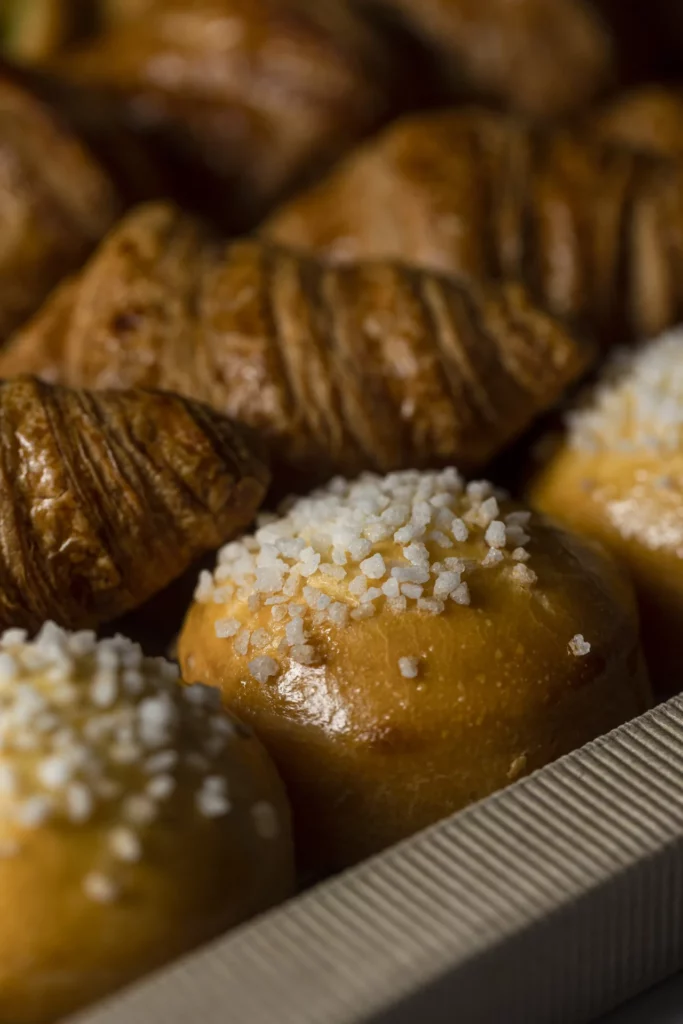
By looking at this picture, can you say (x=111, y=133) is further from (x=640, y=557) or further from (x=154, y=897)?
(x=154, y=897)

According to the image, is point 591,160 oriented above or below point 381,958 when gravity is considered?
above

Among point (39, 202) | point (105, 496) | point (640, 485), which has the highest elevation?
point (39, 202)

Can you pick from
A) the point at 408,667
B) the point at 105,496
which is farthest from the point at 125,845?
the point at 105,496

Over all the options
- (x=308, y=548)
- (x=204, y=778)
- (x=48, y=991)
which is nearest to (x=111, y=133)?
(x=308, y=548)

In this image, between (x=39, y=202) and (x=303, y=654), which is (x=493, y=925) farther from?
(x=39, y=202)

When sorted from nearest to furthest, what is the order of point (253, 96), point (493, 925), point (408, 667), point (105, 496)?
point (493, 925)
point (408, 667)
point (105, 496)
point (253, 96)

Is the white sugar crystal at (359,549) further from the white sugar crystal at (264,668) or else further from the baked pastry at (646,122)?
the baked pastry at (646,122)
